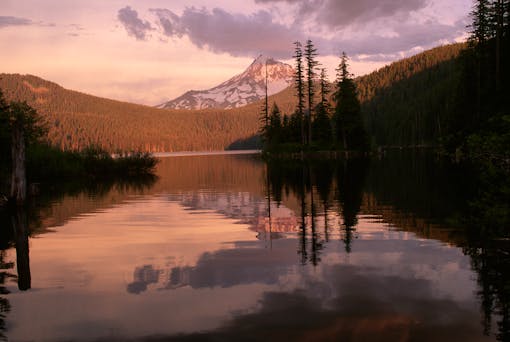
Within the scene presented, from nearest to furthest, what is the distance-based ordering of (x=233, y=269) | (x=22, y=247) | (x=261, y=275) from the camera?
(x=261, y=275) < (x=233, y=269) < (x=22, y=247)

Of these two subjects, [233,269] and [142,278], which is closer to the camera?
[142,278]

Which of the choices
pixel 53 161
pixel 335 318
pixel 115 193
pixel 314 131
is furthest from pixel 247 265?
pixel 314 131

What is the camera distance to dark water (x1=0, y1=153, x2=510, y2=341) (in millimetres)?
7152

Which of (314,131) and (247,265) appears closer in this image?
(247,265)

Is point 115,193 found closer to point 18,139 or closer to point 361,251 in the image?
point 18,139

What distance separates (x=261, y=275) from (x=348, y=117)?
69480 millimetres

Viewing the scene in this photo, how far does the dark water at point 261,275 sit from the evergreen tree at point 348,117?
5855 cm

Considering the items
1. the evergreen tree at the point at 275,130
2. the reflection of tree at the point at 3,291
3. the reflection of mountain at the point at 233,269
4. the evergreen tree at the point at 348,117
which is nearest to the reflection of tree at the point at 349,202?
the reflection of mountain at the point at 233,269

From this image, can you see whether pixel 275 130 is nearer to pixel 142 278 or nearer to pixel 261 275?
pixel 261 275

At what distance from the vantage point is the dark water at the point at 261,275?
23.5ft

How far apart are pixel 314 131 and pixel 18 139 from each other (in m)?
64.4

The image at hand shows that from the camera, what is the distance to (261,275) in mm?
10008

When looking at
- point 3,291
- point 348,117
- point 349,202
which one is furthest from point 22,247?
point 348,117

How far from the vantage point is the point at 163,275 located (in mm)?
10180
